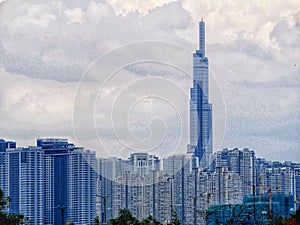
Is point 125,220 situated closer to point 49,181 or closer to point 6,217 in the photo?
point 6,217

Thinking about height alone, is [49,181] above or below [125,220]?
above

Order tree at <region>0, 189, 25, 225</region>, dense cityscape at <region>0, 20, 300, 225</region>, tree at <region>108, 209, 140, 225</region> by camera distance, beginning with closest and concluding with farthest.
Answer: tree at <region>0, 189, 25, 225</region>
tree at <region>108, 209, 140, 225</region>
dense cityscape at <region>0, 20, 300, 225</region>

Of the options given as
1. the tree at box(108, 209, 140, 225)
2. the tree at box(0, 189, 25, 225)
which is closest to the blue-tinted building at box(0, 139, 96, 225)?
the tree at box(108, 209, 140, 225)

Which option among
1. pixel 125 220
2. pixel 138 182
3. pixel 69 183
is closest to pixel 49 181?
pixel 69 183

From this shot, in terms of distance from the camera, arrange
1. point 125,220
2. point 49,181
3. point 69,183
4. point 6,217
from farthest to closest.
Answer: point 49,181
point 69,183
point 125,220
point 6,217

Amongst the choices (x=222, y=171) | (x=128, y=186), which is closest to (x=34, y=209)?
(x=128, y=186)

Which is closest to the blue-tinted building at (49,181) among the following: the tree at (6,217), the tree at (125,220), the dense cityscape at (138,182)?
the dense cityscape at (138,182)

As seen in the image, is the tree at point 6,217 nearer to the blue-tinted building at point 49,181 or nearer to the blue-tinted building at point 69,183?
the blue-tinted building at point 69,183

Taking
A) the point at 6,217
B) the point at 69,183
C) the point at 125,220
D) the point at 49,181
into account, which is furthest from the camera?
the point at 49,181

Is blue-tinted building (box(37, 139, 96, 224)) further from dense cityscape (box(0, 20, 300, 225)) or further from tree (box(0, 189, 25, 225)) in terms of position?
tree (box(0, 189, 25, 225))
